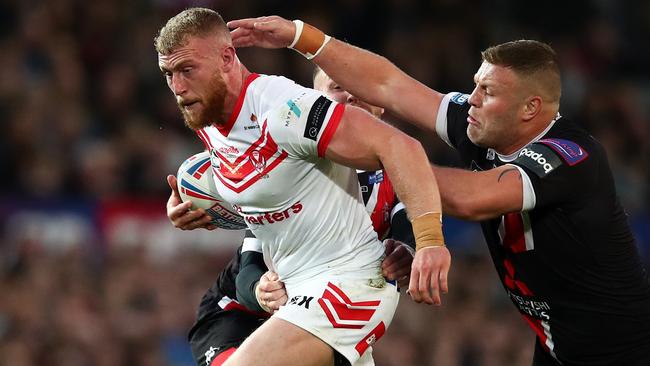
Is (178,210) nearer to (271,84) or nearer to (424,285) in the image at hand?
(271,84)

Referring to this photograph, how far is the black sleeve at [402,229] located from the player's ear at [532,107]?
2.19ft

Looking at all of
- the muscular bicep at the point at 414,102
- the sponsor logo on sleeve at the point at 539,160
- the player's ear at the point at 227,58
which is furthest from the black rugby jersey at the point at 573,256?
the player's ear at the point at 227,58

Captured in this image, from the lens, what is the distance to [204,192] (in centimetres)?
489

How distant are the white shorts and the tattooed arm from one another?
1.39 ft

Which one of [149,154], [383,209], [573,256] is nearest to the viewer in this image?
[573,256]

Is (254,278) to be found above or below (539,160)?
below

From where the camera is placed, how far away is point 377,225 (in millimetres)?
4828

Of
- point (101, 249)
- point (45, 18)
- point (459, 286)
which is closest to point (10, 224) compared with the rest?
point (101, 249)

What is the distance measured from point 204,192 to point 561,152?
4.97ft

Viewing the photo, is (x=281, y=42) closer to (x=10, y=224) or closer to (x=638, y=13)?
(x=10, y=224)

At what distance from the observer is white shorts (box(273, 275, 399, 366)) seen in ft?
14.3

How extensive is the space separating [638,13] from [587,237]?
7.13m

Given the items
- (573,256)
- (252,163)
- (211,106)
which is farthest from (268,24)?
(573,256)

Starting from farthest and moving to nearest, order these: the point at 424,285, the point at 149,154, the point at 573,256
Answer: the point at 149,154 < the point at 573,256 < the point at 424,285
